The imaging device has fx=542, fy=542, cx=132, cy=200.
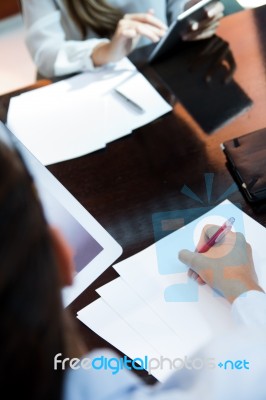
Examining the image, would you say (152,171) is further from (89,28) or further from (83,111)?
(89,28)

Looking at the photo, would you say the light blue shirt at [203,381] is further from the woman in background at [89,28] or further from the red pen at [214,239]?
the woman in background at [89,28]

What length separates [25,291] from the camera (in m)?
0.33

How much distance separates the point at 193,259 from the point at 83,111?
40 cm

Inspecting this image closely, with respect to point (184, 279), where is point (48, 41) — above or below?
above

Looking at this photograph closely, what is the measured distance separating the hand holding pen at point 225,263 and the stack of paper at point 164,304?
17mm

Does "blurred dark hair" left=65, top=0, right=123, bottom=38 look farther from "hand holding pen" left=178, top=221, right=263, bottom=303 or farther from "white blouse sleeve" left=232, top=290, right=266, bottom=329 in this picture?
"white blouse sleeve" left=232, top=290, right=266, bottom=329

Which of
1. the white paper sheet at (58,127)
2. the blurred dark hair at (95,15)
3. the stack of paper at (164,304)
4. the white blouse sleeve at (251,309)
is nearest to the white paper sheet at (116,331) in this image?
the stack of paper at (164,304)

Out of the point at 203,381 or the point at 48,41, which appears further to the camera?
the point at 48,41

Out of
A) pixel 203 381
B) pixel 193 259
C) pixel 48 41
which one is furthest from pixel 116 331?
pixel 48 41

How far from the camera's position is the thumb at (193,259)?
2.31 ft

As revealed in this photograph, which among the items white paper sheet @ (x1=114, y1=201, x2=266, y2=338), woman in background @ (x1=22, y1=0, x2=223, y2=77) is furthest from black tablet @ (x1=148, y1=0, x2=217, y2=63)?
white paper sheet @ (x1=114, y1=201, x2=266, y2=338)

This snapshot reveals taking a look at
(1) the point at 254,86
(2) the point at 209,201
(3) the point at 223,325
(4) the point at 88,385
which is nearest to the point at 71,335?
(4) the point at 88,385

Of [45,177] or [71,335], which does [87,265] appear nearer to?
[45,177]

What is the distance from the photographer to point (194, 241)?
2.49 feet
